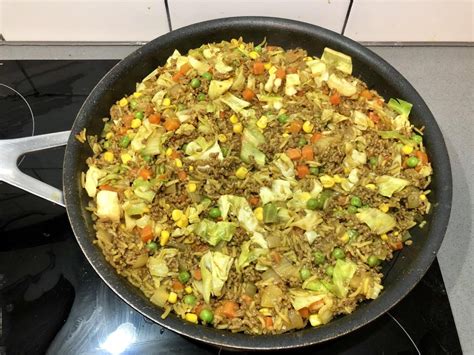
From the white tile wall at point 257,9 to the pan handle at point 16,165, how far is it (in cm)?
107

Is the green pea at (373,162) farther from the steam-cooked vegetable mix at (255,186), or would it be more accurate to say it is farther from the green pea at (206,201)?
the green pea at (206,201)

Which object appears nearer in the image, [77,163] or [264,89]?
[77,163]

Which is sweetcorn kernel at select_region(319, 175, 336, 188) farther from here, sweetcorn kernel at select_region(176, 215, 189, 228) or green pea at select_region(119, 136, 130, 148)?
green pea at select_region(119, 136, 130, 148)

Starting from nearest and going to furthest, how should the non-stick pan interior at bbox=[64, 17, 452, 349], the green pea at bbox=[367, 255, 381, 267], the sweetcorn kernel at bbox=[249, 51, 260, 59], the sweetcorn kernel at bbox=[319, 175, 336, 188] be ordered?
1. the non-stick pan interior at bbox=[64, 17, 452, 349]
2. the green pea at bbox=[367, 255, 381, 267]
3. the sweetcorn kernel at bbox=[319, 175, 336, 188]
4. the sweetcorn kernel at bbox=[249, 51, 260, 59]

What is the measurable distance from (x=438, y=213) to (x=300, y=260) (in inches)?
21.9

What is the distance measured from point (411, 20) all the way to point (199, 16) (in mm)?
1251

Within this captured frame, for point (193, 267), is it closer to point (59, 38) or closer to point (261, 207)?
point (261, 207)

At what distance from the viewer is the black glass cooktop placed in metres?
2.08

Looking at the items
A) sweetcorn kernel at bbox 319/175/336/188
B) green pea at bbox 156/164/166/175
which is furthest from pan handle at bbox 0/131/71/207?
sweetcorn kernel at bbox 319/175/336/188

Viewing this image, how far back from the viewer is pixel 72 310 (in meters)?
2.14

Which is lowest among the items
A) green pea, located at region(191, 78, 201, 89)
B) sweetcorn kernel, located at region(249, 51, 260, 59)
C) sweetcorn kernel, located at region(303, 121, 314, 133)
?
sweetcorn kernel, located at region(303, 121, 314, 133)

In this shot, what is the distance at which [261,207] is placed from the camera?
76.8 inches

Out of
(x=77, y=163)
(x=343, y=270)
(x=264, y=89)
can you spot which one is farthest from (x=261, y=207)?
(x=77, y=163)

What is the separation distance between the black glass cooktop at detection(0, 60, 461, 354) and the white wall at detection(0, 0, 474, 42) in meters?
0.90
